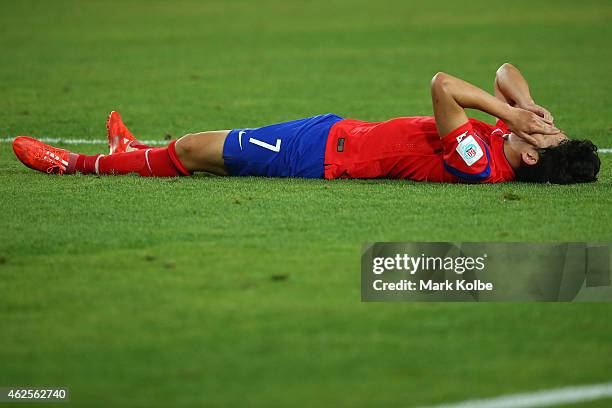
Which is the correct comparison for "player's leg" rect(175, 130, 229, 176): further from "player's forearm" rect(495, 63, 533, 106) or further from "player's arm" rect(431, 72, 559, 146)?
"player's forearm" rect(495, 63, 533, 106)

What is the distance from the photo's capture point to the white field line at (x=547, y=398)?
4.06 metres

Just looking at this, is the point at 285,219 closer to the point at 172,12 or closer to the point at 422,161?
the point at 422,161

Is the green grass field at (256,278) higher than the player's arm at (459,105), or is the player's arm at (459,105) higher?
the player's arm at (459,105)

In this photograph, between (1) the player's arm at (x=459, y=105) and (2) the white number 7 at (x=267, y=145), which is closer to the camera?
(1) the player's arm at (x=459, y=105)

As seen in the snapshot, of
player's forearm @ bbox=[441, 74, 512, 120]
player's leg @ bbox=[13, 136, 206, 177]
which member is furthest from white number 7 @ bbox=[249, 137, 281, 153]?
player's forearm @ bbox=[441, 74, 512, 120]

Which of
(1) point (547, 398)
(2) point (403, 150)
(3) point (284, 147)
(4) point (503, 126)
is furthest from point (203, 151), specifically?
(1) point (547, 398)

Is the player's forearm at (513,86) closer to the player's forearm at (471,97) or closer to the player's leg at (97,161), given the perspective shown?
the player's forearm at (471,97)

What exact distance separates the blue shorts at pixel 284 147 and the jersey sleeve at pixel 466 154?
2.91ft

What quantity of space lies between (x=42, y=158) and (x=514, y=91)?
130 inches

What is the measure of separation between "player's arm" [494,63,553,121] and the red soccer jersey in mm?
209

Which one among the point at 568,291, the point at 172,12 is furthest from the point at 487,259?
the point at 172,12

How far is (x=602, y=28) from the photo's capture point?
63.2ft

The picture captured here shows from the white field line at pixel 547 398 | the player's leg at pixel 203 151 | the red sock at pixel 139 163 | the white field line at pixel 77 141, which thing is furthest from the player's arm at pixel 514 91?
the white field line at pixel 547 398

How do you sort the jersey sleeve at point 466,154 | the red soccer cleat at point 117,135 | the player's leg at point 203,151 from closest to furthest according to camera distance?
the jersey sleeve at point 466,154 < the player's leg at point 203,151 < the red soccer cleat at point 117,135
